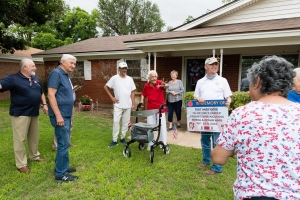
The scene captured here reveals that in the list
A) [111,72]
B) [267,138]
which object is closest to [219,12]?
[111,72]

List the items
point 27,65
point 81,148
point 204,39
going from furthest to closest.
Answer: point 204,39 → point 81,148 → point 27,65

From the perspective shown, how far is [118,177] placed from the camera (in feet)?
10.7

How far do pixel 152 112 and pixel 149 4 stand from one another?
1359 inches

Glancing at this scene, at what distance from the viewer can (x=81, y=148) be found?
454 cm

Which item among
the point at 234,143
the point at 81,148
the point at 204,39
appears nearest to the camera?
the point at 234,143

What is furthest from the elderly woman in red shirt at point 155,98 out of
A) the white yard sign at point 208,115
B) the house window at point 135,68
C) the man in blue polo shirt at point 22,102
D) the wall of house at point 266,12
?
the house window at point 135,68

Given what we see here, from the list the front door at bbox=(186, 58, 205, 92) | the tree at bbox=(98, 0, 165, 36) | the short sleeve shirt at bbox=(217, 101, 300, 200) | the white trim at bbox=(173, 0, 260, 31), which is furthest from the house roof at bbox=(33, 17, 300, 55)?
the tree at bbox=(98, 0, 165, 36)

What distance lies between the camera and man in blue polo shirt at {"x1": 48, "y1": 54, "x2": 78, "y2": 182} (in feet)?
9.48

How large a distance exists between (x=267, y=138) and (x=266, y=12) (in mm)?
8156

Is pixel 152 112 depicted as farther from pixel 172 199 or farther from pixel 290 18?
pixel 290 18

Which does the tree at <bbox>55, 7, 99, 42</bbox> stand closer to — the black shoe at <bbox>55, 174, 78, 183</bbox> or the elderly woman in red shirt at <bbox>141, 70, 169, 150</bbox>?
the elderly woman in red shirt at <bbox>141, 70, 169, 150</bbox>

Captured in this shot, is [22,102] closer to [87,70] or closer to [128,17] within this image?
[87,70]

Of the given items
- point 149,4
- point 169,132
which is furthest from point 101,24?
point 169,132

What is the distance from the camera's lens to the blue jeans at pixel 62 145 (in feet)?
9.88
